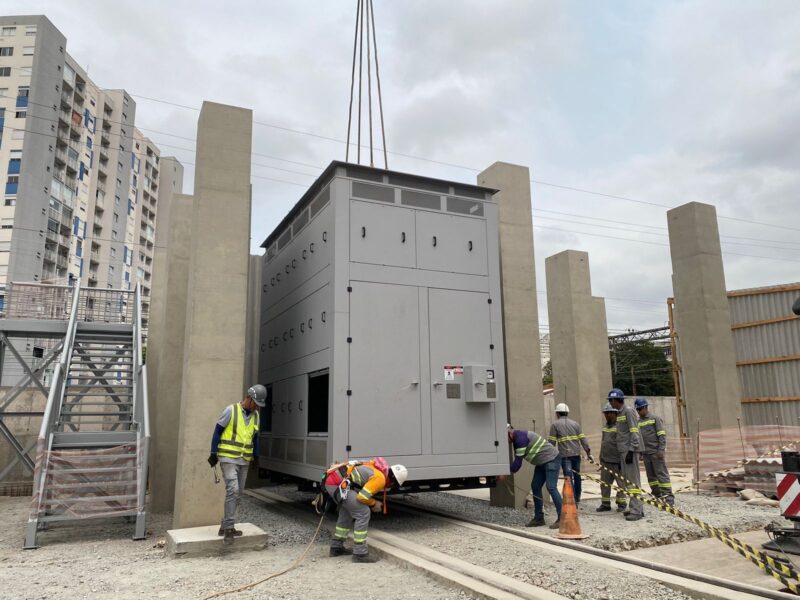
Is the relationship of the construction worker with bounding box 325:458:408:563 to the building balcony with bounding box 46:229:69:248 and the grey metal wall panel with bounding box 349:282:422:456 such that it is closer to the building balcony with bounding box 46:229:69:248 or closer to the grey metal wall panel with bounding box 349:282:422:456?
the grey metal wall panel with bounding box 349:282:422:456

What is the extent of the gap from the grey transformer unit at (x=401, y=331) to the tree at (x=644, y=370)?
46.4 meters

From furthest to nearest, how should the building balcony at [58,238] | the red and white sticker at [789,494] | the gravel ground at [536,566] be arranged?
the building balcony at [58,238]
the red and white sticker at [789,494]
the gravel ground at [536,566]

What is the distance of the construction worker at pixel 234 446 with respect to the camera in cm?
675

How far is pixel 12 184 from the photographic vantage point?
42.9 meters

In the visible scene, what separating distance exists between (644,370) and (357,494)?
52.3 m

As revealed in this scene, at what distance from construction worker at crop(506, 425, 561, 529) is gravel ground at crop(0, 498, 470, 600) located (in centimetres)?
281

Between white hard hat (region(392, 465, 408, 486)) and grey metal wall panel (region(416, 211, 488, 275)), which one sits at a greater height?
grey metal wall panel (region(416, 211, 488, 275))

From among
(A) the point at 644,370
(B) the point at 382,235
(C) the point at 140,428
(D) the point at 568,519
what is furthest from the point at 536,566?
(A) the point at 644,370

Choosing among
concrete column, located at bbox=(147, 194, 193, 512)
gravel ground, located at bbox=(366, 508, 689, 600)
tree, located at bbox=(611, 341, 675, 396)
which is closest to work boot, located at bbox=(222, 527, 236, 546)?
gravel ground, located at bbox=(366, 508, 689, 600)

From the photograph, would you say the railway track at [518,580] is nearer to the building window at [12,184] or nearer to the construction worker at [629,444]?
the construction worker at [629,444]

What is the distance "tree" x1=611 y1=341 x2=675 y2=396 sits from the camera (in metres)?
52.3

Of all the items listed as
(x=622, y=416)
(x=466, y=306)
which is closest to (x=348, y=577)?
(x=466, y=306)

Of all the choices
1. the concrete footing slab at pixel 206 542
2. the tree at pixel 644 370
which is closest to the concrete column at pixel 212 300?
the concrete footing slab at pixel 206 542

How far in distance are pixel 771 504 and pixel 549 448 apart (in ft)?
12.8
